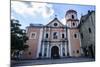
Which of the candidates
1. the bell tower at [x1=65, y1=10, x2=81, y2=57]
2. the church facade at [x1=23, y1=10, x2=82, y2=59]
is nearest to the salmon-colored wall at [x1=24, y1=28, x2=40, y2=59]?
the church facade at [x1=23, y1=10, x2=82, y2=59]

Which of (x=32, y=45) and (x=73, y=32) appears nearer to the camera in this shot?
(x=32, y=45)

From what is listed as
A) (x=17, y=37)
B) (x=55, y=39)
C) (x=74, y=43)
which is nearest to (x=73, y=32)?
(x=74, y=43)

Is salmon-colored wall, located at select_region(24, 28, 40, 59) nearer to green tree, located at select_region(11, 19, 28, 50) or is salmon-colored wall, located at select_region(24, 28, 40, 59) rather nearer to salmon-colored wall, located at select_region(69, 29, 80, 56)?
green tree, located at select_region(11, 19, 28, 50)

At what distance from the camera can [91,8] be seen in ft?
7.66

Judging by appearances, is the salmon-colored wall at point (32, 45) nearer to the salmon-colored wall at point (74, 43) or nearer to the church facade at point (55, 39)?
the church facade at point (55, 39)

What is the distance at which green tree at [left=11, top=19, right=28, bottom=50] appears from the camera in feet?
6.38

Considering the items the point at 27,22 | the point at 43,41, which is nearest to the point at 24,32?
the point at 27,22

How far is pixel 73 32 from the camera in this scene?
2.25 metres

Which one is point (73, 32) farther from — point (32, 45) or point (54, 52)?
point (32, 45)

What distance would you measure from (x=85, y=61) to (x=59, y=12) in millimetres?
750

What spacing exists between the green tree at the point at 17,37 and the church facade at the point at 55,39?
6 centimetres

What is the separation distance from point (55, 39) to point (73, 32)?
0.27 m

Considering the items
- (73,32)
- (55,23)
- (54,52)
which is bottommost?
(54,52)
